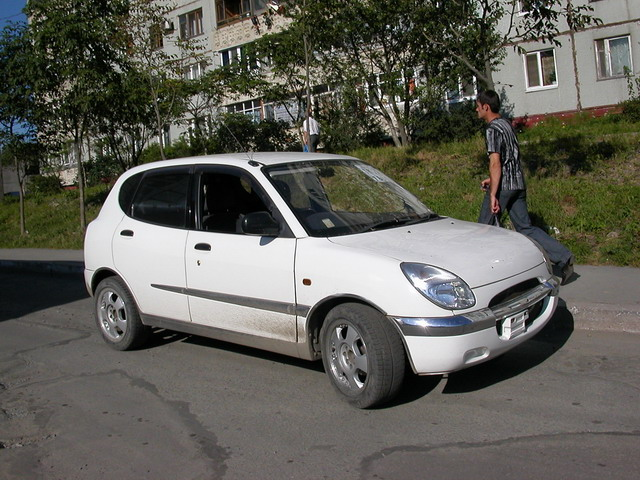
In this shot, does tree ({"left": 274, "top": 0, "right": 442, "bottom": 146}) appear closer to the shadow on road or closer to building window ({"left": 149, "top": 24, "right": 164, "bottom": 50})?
building window ({"left": 149, "top": 24, "right": 164, "bottom": 50})

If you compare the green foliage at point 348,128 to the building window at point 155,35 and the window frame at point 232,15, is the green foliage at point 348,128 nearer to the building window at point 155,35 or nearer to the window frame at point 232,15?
the building window at point 155,35

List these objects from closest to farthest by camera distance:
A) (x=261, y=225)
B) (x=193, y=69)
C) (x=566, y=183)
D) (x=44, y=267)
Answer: (x=261, y=225) → (x=566, y=183) → (x=44, y=267) → (x=193, y=69)

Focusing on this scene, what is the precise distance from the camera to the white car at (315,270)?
451 centimetres

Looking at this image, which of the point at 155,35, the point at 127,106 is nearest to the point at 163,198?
the point at 155,35

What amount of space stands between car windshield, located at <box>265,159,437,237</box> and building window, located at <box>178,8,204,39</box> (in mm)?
34156

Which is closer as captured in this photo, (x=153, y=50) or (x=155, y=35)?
(x=155, y=35)

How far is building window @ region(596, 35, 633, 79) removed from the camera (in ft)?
A: 76.6

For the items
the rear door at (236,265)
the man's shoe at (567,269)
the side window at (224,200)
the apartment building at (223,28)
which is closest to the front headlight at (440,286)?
the rear door at (236,265)

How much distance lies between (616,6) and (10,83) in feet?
61.0

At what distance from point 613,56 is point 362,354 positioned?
22.2 metres

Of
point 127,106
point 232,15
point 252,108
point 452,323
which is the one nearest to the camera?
point 452,323

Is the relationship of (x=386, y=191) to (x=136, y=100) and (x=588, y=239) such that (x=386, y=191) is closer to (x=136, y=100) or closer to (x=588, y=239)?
(x=588, y=239)

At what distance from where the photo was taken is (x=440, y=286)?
4.46m

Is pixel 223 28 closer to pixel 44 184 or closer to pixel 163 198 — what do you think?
pixel 44 184
